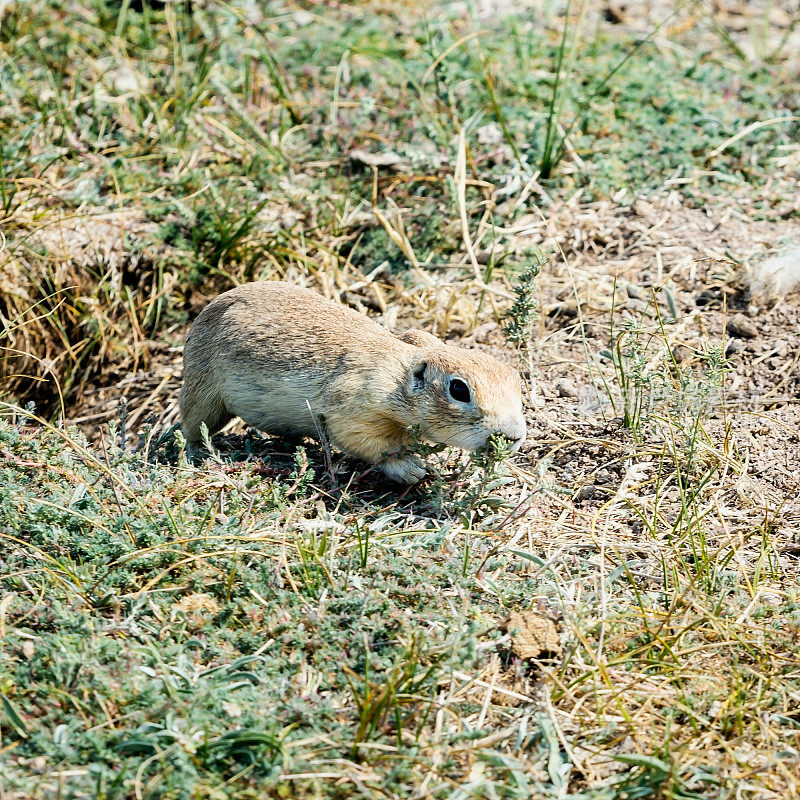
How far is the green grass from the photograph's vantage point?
3.06 meters

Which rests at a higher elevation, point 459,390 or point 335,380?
point 459,390

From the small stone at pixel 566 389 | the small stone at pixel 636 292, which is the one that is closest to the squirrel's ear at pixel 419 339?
the small stone at pixel 566 389

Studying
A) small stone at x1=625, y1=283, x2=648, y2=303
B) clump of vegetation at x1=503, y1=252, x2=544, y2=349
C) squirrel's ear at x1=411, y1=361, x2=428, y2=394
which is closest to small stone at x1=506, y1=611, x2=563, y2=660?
squirrel's ear at x1=411, y1=361, x2=428, y2=394

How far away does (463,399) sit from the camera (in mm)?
4043

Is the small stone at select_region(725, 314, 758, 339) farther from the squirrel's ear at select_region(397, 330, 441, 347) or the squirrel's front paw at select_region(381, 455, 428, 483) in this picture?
the squirrel's front paw at select_region(381, 455, 428, 483)

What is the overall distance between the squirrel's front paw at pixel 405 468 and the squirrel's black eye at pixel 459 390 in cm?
44

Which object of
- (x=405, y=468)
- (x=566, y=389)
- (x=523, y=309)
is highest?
(x=523, y=309)

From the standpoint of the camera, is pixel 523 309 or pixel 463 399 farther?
pixel 523 309

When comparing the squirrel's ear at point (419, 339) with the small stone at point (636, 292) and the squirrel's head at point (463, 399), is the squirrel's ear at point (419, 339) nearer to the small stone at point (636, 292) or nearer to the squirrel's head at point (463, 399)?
the squirrel's head at point (463, 399)

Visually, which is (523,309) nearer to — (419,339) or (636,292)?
(419,339)

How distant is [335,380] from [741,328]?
7.14 ft

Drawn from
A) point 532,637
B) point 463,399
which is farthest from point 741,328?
point 532,637

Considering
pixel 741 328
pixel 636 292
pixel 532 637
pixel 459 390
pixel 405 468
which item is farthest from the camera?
pixel 636 292

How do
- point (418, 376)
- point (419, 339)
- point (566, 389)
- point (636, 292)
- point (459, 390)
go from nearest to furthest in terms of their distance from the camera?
point (459, 390), point (418, 376), point (419, 339), point (566, 389), point (636, 292)
